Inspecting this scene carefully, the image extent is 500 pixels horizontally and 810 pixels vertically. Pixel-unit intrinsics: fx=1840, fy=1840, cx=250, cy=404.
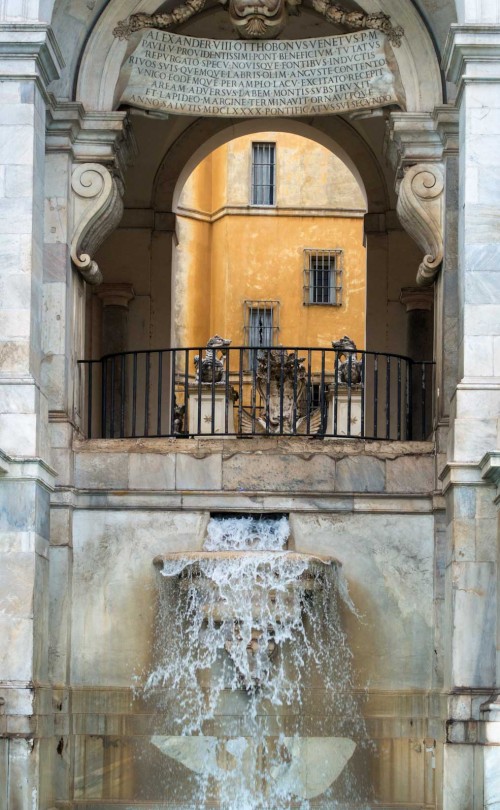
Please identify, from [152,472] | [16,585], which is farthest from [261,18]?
[16,585]

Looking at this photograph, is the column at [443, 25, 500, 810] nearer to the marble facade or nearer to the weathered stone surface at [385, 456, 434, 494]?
the marble facade

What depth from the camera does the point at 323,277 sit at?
4081cm

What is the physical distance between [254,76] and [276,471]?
13.7ft

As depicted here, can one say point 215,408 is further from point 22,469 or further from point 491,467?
point 491,467

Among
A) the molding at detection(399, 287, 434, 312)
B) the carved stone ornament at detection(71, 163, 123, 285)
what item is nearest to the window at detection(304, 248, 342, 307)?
the molding at detection(399, 287, 434, 312)

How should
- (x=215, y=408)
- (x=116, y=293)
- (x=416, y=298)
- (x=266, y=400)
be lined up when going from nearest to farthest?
1. (x=266, y=400)
2. (x=215, y=408)
3. (x=416, y=298)
4. (x=116, y=293)

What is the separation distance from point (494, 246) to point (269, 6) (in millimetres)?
4142

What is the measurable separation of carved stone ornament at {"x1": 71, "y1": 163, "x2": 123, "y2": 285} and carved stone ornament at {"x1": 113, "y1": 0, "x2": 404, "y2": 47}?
145cm

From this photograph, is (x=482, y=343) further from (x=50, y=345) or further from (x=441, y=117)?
(x=50, y=345)

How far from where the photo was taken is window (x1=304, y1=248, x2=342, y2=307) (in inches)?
1603

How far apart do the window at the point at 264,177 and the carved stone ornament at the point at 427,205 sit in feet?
77.6

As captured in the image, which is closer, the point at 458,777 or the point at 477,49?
the point at 458,777

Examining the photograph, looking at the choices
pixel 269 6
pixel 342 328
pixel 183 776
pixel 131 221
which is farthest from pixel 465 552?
pixel 342 328

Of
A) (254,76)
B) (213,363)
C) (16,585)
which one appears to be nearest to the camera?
(16,585)
